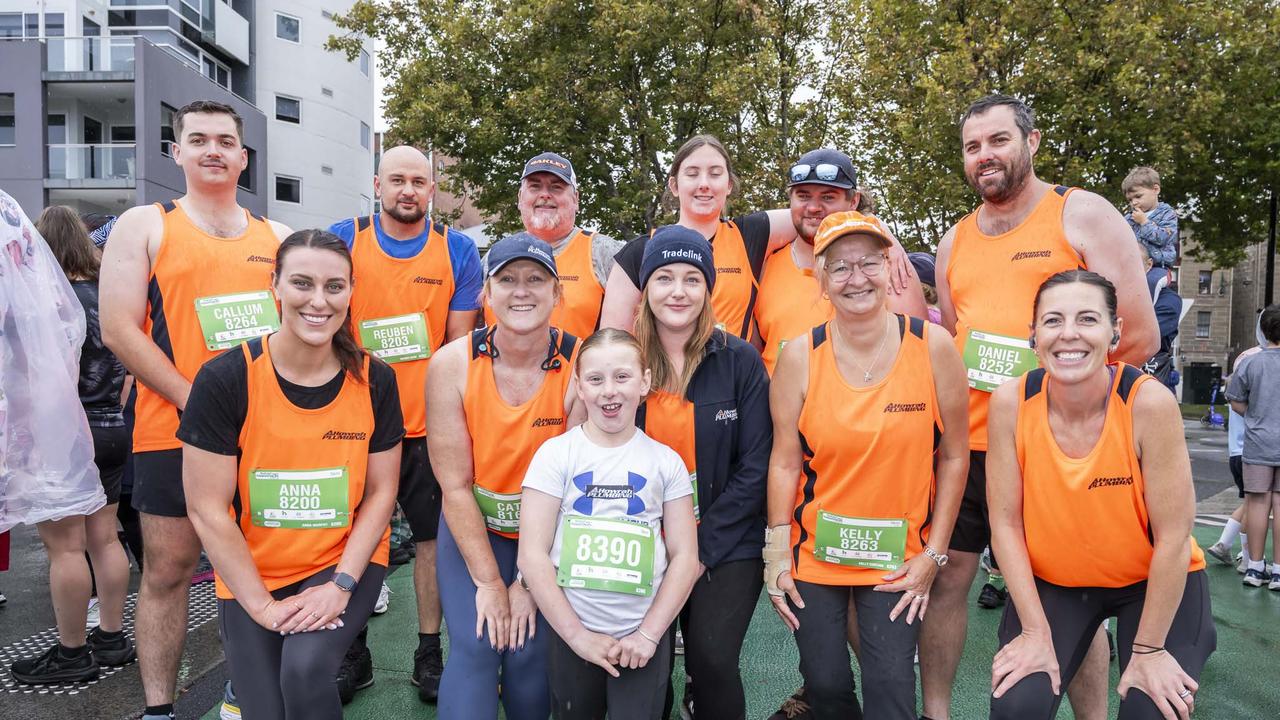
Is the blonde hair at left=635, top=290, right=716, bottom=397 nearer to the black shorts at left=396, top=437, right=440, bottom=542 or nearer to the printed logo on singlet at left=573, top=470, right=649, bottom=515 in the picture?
the printed logo on singlet at left=573, top=470, right=649, bottom=515

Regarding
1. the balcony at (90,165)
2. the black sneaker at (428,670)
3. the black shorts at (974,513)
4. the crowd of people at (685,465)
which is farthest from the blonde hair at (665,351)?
the balcony at (90,165)

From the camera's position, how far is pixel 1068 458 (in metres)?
2.54

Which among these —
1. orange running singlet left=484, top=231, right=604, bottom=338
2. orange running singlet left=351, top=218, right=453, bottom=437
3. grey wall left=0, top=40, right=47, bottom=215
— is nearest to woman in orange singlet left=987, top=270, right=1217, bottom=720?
orange running singlet left=484, top=231, right=604, bottom=338

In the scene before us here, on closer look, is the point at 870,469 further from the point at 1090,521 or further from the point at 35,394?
the point at 35,394

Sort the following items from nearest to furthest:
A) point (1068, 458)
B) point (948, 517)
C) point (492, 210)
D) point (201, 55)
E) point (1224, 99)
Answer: point (1068, 458) → point (948, 517) → point (1224, 99) → point (492, 210) → point (201, 55)

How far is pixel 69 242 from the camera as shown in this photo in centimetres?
426

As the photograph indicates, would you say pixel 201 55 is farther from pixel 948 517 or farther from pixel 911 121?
pixel 948 517

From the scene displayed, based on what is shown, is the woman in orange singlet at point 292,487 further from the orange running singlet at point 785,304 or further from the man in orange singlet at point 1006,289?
the man in orange singlet at point 1006,289

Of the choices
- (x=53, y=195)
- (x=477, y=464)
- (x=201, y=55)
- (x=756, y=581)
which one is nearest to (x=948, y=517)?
(x=756, y=581)

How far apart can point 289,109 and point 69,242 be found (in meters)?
27.3

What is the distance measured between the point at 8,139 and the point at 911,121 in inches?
866

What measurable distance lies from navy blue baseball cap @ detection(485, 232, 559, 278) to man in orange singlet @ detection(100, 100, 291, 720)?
1.08 metres

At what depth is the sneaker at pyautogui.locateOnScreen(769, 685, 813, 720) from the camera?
11.0ft

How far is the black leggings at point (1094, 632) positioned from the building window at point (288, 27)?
31.9m
